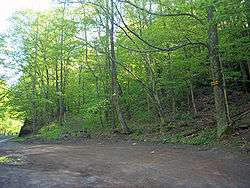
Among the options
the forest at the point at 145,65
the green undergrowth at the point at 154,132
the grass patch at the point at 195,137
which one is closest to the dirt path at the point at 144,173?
the grass patch at the point at 195,137

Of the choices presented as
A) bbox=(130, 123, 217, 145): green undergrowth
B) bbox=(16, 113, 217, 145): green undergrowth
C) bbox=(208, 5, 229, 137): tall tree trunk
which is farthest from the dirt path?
bbox=(16, 113, 217, 145): green undergrowth

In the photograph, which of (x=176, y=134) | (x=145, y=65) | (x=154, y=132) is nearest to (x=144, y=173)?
(x=176, y=134)

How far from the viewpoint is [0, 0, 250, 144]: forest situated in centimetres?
1315

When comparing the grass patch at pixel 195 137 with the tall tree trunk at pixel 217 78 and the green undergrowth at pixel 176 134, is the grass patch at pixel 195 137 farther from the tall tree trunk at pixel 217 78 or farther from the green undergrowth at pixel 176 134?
Answer: the tall tree trunk at pixel 217 78

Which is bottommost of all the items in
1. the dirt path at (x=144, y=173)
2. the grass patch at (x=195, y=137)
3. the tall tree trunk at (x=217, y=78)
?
the dirt path at (x=144, y=173)

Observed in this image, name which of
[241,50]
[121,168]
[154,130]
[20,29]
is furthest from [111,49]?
[20,29]

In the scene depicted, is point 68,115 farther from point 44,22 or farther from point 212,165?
point 212,165

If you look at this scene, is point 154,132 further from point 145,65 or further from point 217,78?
point 217,78

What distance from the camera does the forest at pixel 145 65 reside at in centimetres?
1315

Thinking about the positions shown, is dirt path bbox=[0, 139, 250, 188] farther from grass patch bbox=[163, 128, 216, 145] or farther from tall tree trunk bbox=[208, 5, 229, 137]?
tall tree trunk bbox=[208, 5, 229, 137]

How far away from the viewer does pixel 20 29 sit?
30.8 meters

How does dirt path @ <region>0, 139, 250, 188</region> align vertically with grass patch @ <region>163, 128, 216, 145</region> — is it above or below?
below

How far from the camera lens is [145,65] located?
1984 cm

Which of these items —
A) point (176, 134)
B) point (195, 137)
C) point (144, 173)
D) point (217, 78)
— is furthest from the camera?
point (176, 134)
